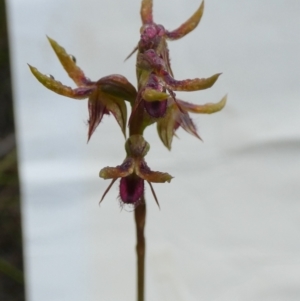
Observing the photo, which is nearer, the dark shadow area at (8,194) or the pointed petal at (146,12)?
the pointed petal at (146,12)

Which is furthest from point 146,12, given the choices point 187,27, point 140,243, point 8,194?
point 8,194

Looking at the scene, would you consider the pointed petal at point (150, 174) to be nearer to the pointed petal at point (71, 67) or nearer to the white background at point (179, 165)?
the pointed petal at point (71, 67)

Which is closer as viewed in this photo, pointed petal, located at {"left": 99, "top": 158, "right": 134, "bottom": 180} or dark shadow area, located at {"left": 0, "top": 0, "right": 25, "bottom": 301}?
pointed petal, located at {"left": 99, "top": 158, "right": 134, "bottom": 180}

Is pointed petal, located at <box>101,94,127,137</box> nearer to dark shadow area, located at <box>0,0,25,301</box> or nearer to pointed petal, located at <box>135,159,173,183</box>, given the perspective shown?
pointed petal, located at <box>135,159,173,183</box>

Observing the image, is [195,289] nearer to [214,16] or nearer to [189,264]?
[189,264]

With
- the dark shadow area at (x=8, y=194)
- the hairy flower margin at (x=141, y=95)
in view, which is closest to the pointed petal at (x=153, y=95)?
the hairy flower margin at (x=141, y=95)

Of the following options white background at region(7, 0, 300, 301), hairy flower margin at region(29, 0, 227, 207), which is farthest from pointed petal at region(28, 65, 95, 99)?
white background at region(7, 0, 300, 301)
